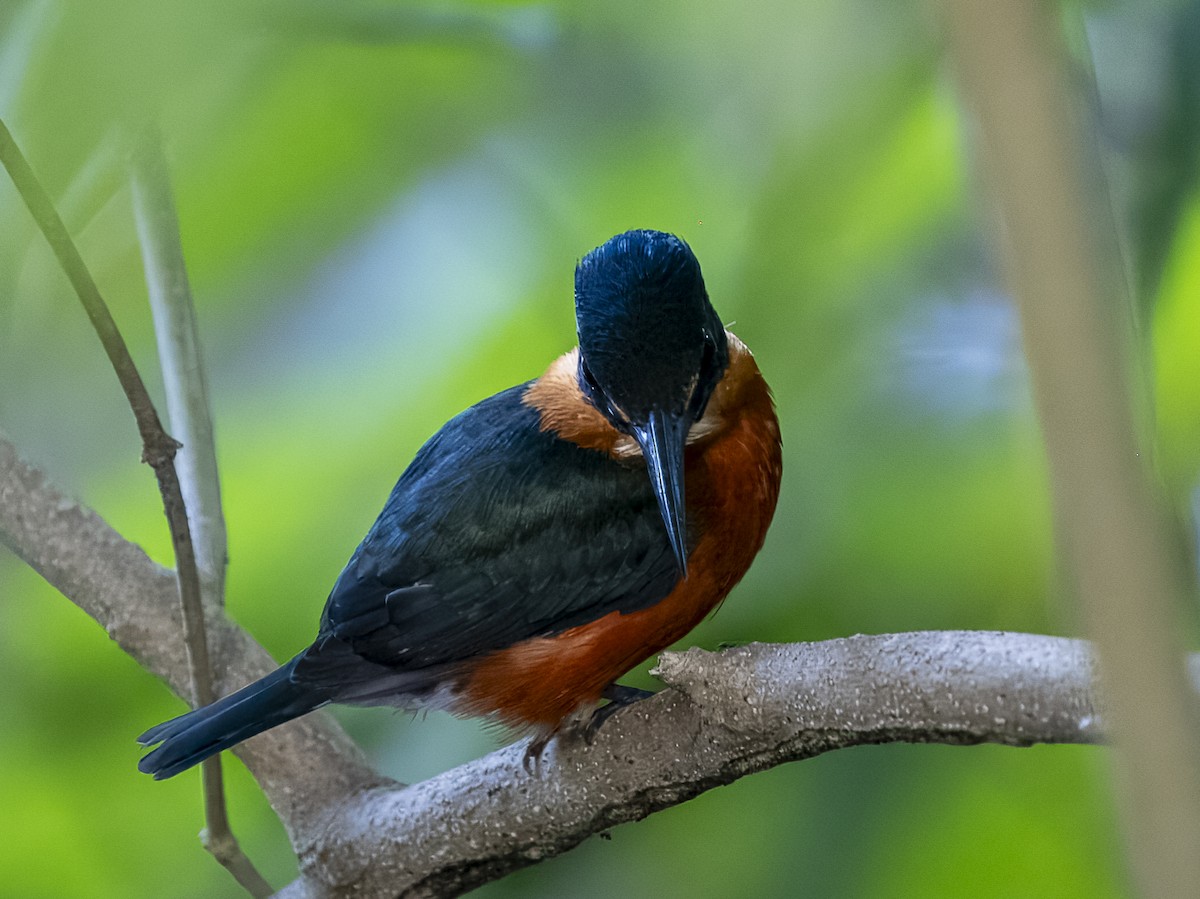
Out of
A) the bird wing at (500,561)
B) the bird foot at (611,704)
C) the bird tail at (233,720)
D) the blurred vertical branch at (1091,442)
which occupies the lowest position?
the bird foot at (611,704)

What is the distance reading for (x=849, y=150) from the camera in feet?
4.15

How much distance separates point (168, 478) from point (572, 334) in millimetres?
558

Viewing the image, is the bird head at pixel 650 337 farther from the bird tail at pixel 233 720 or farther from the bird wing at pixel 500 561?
the bird tail at pixel 233 720

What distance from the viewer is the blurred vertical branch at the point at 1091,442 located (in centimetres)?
24

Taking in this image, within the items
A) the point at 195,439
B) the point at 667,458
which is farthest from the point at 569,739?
the point at 195,439

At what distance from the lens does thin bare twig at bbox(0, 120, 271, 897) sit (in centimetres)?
109

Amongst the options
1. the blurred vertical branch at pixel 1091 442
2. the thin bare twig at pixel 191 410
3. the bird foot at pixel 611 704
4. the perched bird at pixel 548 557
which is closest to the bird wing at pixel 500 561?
the perched bird at pixel 548 557

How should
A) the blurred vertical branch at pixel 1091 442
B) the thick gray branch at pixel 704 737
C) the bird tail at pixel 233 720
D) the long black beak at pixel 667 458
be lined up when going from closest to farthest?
the blurred vertical branch at pixel 1091 442 → the thick gray branch at pixel 704 737 → the long black beak at pixel 667 458 → the bird tail at pixel 233 720

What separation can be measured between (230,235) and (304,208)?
0.37ft

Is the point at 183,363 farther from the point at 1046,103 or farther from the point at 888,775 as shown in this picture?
the point at 1046,103

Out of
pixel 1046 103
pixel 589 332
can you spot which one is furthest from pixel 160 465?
pixel 1046 103

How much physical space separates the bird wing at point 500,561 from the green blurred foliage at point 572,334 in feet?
0.59

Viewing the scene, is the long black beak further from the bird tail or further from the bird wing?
the bird tail

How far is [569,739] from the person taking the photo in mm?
1411
